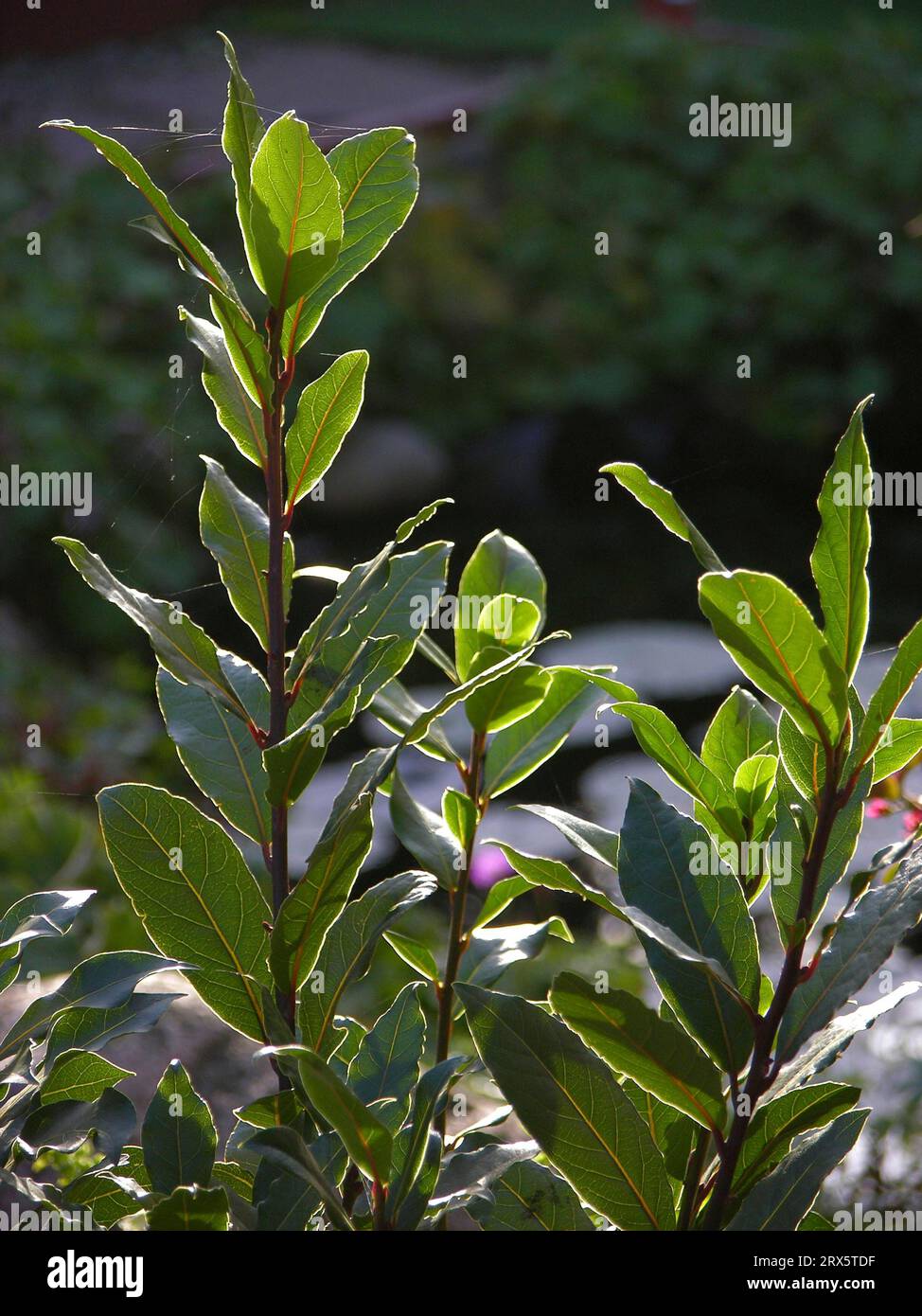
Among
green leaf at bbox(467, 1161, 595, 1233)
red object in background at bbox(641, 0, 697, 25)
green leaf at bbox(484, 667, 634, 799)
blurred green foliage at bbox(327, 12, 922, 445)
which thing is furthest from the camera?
red object in background at bbox(641, 0, 697, 25)

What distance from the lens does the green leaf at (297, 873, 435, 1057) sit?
0.55m

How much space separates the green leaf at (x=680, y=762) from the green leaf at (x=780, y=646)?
71mm

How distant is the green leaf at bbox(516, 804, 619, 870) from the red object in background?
6.96 metres

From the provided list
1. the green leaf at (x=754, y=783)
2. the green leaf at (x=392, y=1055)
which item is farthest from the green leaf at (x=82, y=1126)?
the green leaf at (x=754, y=783)

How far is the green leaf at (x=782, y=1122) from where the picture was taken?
0.52 meters

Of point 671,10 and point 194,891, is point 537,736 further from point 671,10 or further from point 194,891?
point 671,10

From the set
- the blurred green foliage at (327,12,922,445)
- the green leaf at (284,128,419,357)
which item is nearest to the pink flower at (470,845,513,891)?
the green leaf at (284,128,419,357)

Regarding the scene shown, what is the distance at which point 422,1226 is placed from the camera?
547 millimetres

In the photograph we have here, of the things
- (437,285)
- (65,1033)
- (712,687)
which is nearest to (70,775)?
(712,687)

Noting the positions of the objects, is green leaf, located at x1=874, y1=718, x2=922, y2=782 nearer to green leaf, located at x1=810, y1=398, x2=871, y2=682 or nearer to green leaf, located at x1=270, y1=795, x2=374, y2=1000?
green leaf, located at x1=810, y1=398, x2=871, y2=682

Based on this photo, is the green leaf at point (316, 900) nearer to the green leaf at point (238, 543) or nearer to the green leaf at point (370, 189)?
the green leaf at point (238, 543)

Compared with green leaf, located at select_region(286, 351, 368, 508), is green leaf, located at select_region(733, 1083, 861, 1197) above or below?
below

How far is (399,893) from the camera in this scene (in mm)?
549
